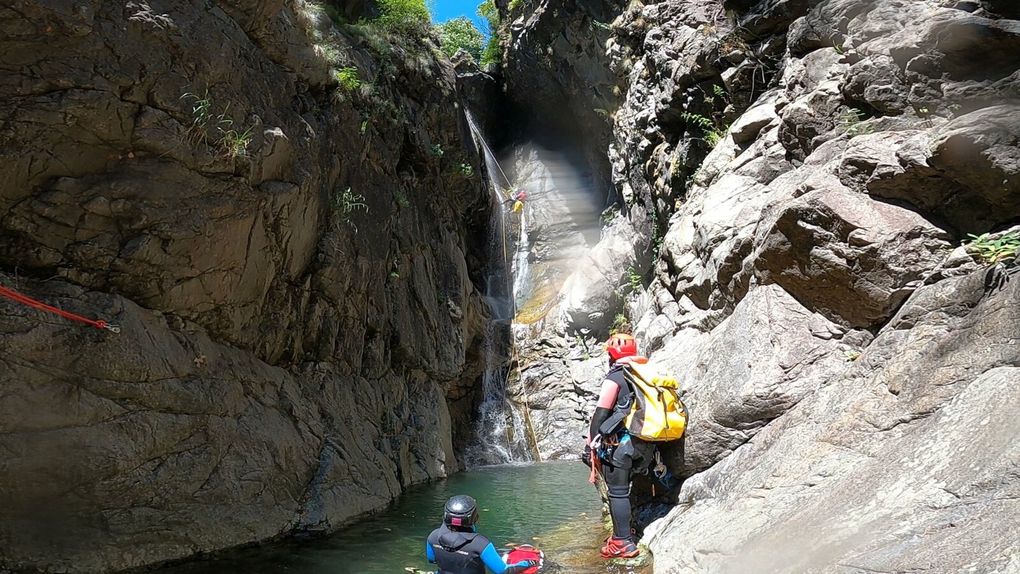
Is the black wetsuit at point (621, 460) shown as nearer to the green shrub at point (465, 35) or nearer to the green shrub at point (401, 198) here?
the green shrub at point (401, 198)

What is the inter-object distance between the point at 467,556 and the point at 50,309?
4.85 meters

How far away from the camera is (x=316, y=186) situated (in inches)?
378

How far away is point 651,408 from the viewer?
6.01 metres

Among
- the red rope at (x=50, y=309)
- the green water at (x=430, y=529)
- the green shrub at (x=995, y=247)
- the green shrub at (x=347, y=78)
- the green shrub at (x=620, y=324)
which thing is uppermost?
the green shrub at (x=347, y=78)

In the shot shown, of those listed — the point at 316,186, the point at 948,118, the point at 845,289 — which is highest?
the point at 316,186

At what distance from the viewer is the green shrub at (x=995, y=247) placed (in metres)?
4.68

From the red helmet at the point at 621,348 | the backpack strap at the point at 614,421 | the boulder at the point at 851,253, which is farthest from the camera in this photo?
the red helmet at the point at 621,348

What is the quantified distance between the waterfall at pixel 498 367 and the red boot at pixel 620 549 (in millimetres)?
10357

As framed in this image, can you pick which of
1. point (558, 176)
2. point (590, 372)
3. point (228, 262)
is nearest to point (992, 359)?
point (228, 262)

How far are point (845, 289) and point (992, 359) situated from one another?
6.17 ft

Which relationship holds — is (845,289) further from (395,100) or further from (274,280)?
(395,100)

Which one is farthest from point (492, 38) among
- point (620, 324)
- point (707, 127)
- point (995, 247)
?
point (995, 247)

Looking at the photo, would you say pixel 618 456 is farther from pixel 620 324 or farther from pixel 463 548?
pixel 620 324

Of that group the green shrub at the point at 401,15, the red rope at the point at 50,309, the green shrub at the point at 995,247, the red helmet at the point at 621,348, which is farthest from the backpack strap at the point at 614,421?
the green shrub at the point at 401,15
